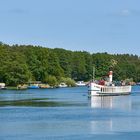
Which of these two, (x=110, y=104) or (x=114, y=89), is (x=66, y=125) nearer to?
(x=110, y=104)

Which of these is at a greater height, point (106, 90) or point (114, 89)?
point (114, 89)

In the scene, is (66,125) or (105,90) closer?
(66,125)

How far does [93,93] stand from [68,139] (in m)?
80.3

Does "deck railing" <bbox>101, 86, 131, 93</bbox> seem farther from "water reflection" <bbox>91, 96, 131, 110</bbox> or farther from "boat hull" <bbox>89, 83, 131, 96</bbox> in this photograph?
"water reflection" <bbox>91, 96, 131, 110</bbox>

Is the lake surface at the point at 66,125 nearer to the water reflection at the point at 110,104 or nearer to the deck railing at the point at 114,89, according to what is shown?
the water reflection at the point at 110,104

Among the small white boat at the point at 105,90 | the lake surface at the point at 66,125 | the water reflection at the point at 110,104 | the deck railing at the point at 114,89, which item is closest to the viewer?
the lake surface at the point at 66,125

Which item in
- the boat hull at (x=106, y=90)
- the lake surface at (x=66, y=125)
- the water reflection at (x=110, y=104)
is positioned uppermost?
the boat hull at (x=106, y=90)

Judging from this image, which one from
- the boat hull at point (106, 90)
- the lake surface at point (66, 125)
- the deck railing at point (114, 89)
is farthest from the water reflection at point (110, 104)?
the lake surface at point (66, 125)

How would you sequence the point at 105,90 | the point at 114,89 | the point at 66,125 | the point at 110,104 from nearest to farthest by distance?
the point at 66,125 → the point at 110,104 → the point at 105,90 → the point at 114,89

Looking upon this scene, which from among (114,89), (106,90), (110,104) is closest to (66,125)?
(110,104)

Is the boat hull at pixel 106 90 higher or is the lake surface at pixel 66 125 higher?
the boat hull at pixel 106 90

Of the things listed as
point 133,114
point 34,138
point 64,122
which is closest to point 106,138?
point 34,138

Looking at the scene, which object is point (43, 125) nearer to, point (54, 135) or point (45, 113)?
point (54, 135)

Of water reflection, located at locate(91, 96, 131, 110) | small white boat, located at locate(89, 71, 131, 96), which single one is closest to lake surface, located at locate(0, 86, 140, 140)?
water reflection, located at locate(91, 96, 131, 110)
